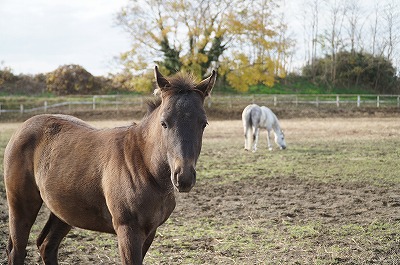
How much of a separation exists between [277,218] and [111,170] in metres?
3.43

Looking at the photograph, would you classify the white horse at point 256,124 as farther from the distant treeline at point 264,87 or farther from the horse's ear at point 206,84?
the distant treeline at point 264,87

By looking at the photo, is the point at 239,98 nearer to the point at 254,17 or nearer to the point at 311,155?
the point at 254,17

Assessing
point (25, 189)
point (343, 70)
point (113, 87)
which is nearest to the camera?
point (25, 189)

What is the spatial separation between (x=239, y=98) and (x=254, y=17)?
563 cm

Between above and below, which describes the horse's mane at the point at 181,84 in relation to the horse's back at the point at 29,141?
above

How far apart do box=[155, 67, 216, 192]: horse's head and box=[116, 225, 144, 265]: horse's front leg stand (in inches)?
20.5

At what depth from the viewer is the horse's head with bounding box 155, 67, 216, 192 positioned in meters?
2.73

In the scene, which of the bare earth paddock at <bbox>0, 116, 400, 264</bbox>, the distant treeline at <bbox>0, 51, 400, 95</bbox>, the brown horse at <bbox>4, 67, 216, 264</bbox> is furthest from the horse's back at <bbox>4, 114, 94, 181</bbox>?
the distant treeline at <bbox>0, 51, 400, 95</bbox>

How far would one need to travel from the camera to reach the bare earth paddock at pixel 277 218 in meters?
4.64

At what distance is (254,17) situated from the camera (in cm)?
3045

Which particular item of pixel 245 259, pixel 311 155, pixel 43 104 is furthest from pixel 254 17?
pixel 245 259

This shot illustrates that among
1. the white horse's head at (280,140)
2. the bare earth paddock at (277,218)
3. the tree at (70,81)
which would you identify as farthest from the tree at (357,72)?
the bare earth paddock at (277,218)

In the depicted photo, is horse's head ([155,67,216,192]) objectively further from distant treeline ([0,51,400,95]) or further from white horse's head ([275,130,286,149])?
distant treeline ([0,51,400,95])

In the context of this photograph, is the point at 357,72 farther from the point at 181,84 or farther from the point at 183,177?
the point at 183,177
